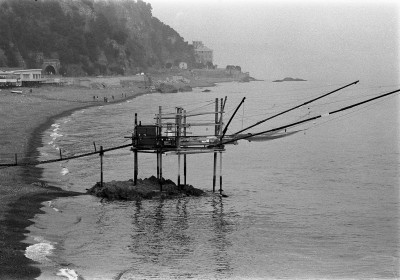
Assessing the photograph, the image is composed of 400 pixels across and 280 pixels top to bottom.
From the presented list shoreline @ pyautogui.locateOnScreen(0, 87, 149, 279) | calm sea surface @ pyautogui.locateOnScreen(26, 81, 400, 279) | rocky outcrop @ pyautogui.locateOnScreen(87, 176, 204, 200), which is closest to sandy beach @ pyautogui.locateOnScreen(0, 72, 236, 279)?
shoreline @ pyautogui.locateOnScreen(0, 87, 149, 279)

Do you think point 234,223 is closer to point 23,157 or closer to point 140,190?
point 140,190

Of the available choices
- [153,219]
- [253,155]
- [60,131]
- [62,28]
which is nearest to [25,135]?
[60,131]

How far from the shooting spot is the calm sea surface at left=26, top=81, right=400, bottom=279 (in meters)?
25.8

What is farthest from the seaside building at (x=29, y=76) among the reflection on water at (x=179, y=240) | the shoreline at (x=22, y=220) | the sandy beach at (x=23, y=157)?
the reflection on water at (x=179, y=240)

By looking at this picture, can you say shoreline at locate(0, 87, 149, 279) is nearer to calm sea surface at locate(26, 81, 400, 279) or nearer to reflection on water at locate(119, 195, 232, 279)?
calm sea surface at locate(26, 81, 400, 279)

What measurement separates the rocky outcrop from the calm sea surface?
2.46ft

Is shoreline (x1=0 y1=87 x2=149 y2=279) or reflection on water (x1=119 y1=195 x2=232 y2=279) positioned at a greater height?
shoreline (x1=0 y1=87 x2=149 y2=279)

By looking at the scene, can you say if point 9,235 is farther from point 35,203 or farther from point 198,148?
point 198,148

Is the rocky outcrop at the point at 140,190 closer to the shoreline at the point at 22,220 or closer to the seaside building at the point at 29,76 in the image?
the shoreline at the point at 22,220

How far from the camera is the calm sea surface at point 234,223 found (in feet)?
84.6

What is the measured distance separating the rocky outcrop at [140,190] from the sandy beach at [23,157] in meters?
1.70

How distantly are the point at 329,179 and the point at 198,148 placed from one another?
14.3 metres

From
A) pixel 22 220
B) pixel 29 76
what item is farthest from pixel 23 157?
pixel 29 76

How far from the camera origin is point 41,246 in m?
26.8
